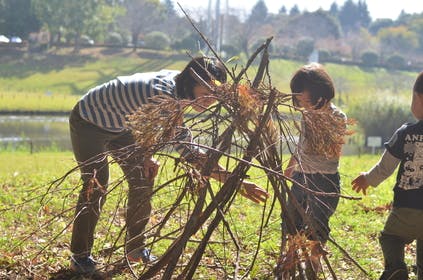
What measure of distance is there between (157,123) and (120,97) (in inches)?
51.5

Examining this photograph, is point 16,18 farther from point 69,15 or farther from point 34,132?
point 34,132

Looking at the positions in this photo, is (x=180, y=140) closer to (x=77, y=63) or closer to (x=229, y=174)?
(x=229, y=174)

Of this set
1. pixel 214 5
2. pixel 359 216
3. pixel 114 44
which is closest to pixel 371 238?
pixel 359 216

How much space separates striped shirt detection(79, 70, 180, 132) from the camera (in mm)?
4254

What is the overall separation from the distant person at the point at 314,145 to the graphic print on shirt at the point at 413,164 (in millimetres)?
388

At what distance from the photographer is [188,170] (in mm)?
3012

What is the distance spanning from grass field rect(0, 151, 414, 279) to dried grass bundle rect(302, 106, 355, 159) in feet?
1.07

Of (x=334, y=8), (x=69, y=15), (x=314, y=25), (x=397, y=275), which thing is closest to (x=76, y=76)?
(x=69, y=15)

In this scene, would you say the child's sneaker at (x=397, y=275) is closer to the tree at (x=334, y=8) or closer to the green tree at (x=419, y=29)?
the green tree at (x=419, y=29)

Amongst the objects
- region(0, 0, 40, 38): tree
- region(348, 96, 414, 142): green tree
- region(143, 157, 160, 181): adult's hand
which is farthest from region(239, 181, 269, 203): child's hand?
region(0, 0, 40, 38): tree

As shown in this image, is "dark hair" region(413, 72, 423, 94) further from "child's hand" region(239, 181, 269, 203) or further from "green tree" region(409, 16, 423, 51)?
"green tree" region(409, 16, 423, 51)

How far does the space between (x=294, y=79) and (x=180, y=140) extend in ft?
3.86

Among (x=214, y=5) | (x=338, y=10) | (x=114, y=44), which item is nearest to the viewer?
(x=214, y=5)

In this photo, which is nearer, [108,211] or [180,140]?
[180,140]
